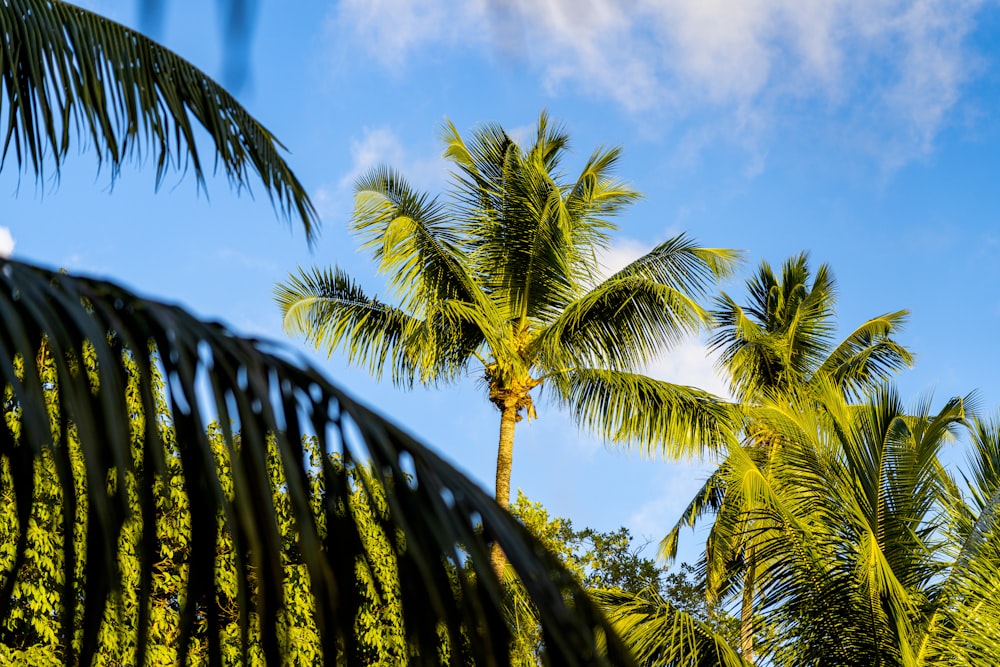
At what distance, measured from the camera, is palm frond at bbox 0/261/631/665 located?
1.81 feet

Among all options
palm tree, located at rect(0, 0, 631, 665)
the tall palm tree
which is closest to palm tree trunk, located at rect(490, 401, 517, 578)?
the tall palm tree

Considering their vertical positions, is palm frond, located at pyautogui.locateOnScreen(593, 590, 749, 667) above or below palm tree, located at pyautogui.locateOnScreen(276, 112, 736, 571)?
below

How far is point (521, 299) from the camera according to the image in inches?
509

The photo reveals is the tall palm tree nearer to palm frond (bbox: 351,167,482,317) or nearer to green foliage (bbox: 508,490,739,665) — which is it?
green foliage (bbox: 508,490,739,665)

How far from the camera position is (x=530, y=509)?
16.2 meters

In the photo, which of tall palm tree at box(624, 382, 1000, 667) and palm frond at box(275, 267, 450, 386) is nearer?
tall palm tree at box(624, 382, 1000, 667)

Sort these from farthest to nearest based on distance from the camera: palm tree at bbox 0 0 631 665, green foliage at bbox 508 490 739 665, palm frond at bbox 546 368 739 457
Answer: palm frond at bbox 546 368 739 457 → green foliage at bbox 508 490 739 665 → palm tree at bbox 0 0 631 665

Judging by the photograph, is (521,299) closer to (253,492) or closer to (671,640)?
(671,640)

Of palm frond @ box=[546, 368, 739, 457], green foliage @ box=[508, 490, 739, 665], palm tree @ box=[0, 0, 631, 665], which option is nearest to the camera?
palm tree @ box=[0, 0, 631, 665]

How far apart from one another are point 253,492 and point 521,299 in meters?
12.4

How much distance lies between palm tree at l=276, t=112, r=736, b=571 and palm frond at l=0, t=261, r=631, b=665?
37.3ft

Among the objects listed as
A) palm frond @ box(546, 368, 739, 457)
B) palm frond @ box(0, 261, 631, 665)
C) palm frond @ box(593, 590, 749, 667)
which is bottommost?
palm frond @ box(0, 261, 631, 665)

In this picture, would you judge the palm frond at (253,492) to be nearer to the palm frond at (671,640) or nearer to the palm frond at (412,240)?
the palm frond at (671,640)

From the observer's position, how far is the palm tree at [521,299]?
12.2 metres
